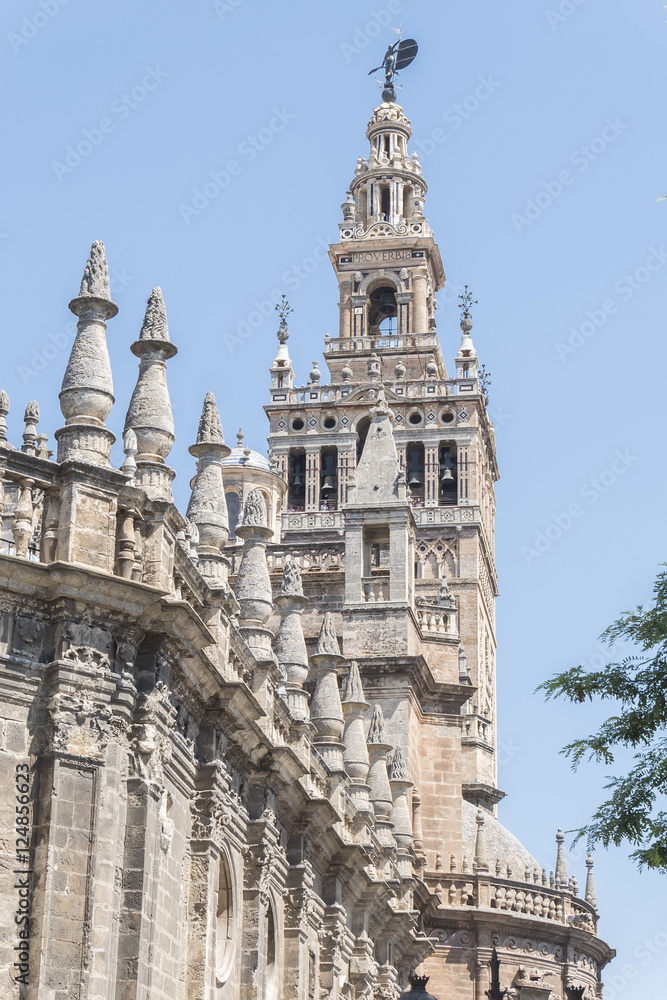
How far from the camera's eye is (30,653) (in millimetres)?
18188

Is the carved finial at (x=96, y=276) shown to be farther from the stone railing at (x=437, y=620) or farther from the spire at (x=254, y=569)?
the stone railing at (x=437, y=620)

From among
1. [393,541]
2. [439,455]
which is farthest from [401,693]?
[439,455]

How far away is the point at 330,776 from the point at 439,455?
1798 inches

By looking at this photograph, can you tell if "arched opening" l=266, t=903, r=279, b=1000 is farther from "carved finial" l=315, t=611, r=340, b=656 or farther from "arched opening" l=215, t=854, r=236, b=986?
"carved finial" l=315, t=611, r=340, b=656

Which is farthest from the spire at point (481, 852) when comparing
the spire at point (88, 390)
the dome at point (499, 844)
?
the spire at point (88, 390)

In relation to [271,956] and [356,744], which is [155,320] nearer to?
[271,956]

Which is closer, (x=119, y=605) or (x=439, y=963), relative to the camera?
(x=119, y=605)

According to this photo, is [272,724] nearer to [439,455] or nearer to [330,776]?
[330,776]

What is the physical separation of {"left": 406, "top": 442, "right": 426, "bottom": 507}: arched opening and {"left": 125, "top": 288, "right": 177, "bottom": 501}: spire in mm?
52645

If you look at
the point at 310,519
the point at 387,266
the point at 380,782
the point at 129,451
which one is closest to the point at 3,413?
the point at 129,451

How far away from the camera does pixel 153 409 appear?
20500 millimetres

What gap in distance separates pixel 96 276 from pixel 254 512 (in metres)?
6.34

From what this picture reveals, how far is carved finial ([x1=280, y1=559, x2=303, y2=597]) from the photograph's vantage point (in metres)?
28.2

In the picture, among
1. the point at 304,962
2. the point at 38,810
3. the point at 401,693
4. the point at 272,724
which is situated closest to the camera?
the point at 38,810
